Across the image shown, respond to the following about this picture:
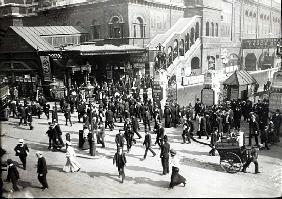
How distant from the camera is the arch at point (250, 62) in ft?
148

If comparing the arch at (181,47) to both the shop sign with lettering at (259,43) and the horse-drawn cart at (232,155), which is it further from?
the horse-drawn cart at (232,155)

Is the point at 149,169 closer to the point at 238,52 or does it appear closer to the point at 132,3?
the point at 132,3

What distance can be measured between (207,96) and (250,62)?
25.2 meters

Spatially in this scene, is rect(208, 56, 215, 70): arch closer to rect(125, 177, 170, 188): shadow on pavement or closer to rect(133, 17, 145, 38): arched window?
rect(133, 17, 145, 38): arched window

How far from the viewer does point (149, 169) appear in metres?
13.1

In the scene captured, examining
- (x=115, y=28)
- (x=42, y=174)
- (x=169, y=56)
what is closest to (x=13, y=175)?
(x=42, y=174)

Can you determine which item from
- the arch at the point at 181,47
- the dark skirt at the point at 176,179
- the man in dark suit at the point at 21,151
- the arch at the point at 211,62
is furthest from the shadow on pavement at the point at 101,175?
the arch at the point at 211,62

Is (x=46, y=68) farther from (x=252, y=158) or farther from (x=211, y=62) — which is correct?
(x=211, y=62)

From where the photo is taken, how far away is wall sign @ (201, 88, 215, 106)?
2275 cm

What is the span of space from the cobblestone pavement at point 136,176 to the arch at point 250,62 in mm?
31151

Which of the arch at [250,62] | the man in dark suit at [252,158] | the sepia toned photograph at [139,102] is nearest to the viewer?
the sepia toned photograph at [139,102]

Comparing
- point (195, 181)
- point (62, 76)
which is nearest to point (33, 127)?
point (195, 181)

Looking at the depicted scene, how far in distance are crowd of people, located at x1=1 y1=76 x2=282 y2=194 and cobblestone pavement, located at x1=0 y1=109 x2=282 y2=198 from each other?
0.37 meters

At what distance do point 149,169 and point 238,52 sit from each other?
1230 inches
